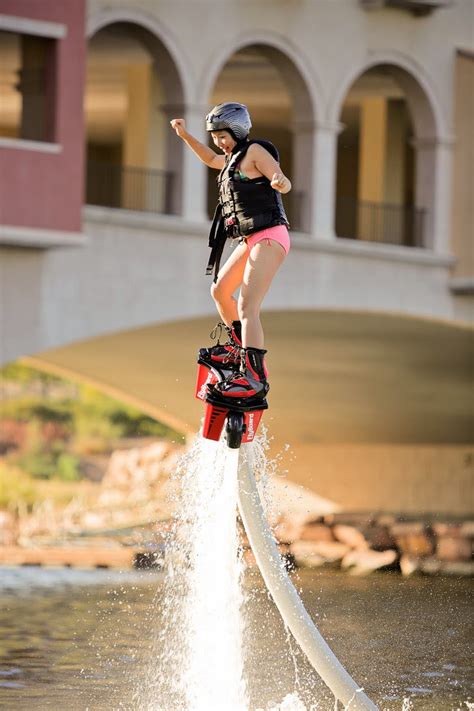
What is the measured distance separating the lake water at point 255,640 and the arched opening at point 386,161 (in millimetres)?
5885

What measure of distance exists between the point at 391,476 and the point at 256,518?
2877 centimetres

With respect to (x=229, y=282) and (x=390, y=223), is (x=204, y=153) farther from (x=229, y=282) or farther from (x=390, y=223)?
(x=390, y=223)

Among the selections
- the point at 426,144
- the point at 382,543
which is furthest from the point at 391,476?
the point at 426,144

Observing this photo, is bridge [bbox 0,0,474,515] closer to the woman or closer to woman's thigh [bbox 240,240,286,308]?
the woman

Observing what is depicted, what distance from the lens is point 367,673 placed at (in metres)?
19.2

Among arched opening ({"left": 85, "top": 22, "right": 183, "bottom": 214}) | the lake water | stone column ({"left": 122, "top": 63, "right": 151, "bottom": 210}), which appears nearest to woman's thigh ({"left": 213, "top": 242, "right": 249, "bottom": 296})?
the lake water

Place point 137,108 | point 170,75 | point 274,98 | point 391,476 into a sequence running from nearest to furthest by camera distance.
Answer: point 170,75 < point 137,108 < point 274,98 < point 391,476

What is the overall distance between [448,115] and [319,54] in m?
2.98

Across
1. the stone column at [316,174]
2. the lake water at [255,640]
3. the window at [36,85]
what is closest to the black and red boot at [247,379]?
the lake water at [255,640]

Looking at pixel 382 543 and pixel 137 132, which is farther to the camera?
pixel 382 543

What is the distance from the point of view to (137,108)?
32.2 meters

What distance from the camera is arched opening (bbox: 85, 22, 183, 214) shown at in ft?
91.5

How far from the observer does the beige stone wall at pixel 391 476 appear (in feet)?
132

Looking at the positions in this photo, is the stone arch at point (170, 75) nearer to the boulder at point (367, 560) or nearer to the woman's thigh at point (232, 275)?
the boulder at point (367, 560)
